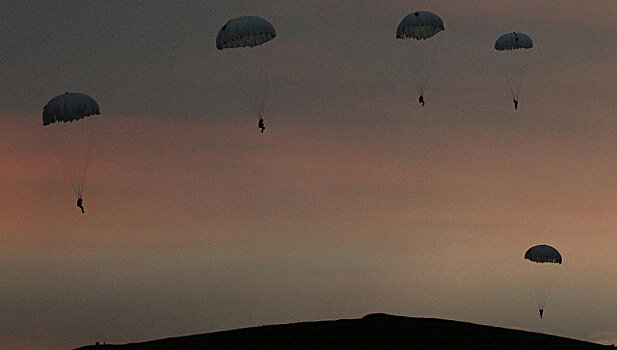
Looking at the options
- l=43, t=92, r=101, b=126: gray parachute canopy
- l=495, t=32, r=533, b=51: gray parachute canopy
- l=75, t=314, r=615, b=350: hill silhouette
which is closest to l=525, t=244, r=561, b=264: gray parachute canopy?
l=75, t=314, r=615, b=350: hill silhouette

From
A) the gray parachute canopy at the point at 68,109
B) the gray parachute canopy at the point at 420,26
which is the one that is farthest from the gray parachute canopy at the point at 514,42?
the gray parachute canopy at the point at 68,109

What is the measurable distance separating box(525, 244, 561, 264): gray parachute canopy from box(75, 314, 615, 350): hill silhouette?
5728 millimetres

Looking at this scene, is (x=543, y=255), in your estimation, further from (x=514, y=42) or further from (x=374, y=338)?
(x=374, y=338)

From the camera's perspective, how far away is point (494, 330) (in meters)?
69.2

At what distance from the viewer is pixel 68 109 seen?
186ft

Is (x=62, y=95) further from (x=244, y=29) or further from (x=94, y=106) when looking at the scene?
(x=244, y=29)

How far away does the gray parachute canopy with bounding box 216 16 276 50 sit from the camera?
57344 mm

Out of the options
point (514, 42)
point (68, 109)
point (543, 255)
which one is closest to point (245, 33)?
point (68, 109)

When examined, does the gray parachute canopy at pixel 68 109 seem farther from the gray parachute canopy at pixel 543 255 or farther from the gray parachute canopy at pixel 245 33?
the gray parachute canopy at pixel 543 255

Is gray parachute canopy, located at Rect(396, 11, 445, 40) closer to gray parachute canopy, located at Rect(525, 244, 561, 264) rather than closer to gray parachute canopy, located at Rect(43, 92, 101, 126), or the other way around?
gray parachute canopy, located at Rect(525, 244, 561, 264)

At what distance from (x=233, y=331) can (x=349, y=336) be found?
35.1 ft

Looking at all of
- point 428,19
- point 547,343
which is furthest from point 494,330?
point 428,19

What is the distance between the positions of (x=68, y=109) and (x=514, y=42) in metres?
33.8

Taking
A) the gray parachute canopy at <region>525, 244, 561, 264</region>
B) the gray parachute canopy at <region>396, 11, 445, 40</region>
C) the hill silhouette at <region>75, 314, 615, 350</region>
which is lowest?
the hill silhouette at <region>75, 314, 615, 350</region>
